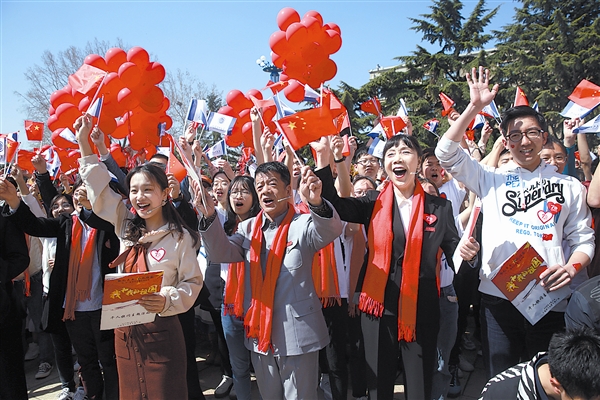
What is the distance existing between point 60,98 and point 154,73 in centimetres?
100

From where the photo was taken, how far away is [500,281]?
2.32m

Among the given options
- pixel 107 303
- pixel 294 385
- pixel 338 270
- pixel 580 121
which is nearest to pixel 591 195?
pixel 580 121

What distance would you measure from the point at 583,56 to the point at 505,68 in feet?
9.01

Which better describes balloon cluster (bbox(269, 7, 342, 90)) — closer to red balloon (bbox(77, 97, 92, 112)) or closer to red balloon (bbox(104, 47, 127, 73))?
red balloon (bbox(104, 47, 127, 73))

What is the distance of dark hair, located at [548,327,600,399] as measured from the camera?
1473 millimetres

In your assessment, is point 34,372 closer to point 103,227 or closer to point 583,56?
point 103,227

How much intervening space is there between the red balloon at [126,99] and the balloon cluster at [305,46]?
1.48 metres

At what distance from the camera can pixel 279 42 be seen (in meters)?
4.27

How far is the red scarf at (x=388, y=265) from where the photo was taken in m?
2.49

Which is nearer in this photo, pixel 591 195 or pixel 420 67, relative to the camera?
pixel 591 195

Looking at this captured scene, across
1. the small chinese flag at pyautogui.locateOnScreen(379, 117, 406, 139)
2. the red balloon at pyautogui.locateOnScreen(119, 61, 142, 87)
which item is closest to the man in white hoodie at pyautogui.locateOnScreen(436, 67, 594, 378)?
the small chinese flag at pyautogui.locateOnScreen(379, 117, 406, 139)

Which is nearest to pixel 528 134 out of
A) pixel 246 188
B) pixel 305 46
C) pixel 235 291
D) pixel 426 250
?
pixel 426 250

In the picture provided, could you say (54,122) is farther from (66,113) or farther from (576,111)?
(576,111)

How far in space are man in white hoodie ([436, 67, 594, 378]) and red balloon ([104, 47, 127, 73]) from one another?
3.43 metres
